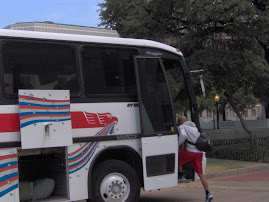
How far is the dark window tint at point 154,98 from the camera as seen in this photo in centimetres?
820

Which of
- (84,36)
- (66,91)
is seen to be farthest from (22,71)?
(84,36)

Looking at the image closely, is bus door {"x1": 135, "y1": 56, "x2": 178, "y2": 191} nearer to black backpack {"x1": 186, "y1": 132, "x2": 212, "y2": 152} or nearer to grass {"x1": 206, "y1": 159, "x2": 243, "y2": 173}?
black backpack {"x1": 186, "y1": 132, "x2": 212, "y2": 152}

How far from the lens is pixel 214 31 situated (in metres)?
18.0

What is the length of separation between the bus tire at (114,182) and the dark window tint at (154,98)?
0.92m

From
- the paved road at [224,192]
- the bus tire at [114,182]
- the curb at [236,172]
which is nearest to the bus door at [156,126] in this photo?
the bus tire at [114,182]

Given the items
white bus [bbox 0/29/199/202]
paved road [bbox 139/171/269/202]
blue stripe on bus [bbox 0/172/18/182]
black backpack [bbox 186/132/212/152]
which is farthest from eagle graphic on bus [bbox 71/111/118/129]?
paved road [bbox 139/171/269/202]

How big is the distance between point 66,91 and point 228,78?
12.0 metres

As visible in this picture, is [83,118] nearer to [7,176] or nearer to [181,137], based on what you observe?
[7,176]

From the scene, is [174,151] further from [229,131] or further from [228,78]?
[229,131]

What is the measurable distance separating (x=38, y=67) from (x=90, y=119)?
1.35 metres

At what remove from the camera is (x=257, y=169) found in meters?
16.5

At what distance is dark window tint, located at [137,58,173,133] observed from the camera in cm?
820

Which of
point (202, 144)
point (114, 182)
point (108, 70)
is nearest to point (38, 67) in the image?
point (108, 70)

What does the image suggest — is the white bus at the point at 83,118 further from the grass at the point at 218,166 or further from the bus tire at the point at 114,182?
the grass at the point at 218,166
